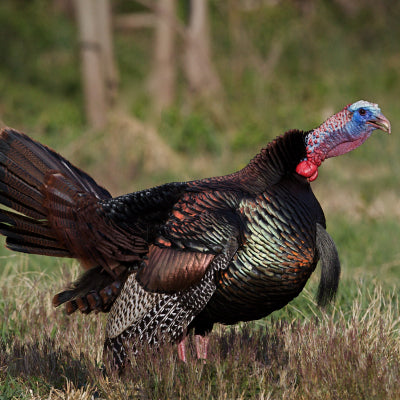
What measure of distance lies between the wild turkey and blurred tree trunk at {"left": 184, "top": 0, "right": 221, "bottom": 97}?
320 inches

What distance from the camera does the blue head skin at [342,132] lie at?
349cm

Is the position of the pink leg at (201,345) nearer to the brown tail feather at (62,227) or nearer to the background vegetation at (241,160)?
the background vegetation at (241,160)

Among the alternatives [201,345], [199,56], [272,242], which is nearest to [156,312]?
[201,345]

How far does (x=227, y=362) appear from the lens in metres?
3.46

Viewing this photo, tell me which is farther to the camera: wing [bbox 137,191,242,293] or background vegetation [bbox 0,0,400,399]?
background vegetation [bbox 0,0,400,399]

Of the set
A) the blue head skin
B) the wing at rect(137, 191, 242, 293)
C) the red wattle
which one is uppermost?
the blue head skin

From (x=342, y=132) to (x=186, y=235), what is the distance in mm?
919

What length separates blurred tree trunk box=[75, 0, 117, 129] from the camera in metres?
11.6

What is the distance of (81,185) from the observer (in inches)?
153

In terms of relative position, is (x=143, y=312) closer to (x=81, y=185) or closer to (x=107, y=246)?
(x=107, y=246)

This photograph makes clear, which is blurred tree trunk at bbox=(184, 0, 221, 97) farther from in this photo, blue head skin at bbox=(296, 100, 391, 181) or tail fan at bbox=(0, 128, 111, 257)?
blue head skin at bbox=(296, 100, 391, 181)

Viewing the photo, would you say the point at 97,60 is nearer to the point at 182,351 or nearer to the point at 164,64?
the point at 164,64

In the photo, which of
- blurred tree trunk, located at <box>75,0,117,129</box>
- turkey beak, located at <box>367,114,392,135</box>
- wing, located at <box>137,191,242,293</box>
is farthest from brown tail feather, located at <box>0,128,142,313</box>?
blurred tree trunk, located at <box>75,0,117,129</box>

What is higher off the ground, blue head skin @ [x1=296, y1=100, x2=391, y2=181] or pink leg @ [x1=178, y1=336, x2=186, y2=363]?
blue head skin @ [x1=296, y1=100, x2=391, y2=181]
